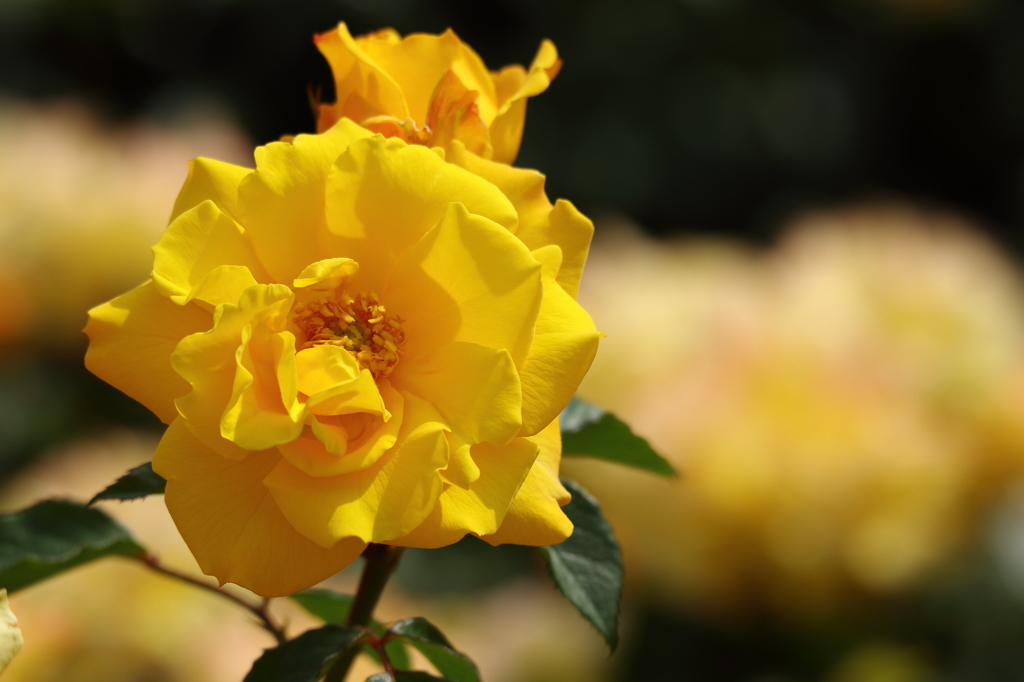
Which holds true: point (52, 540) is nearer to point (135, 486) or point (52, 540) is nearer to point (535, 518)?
point (135, 486)

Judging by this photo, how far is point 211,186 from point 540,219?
115mm

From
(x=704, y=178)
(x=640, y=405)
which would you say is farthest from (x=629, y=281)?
(x=704, y=178)

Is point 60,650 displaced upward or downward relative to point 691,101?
downward

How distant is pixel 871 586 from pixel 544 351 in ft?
2.19

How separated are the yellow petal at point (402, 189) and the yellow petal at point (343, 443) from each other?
6 centimetres

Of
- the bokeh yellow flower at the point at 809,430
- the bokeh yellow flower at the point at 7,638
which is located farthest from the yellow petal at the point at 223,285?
the bokeh yellow flower at the point at 809,430

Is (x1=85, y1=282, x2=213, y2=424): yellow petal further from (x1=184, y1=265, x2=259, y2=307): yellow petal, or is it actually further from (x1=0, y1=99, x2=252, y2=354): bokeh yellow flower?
(x1=0, y1=99, x2=252, y2=354): bokeh yellow flower

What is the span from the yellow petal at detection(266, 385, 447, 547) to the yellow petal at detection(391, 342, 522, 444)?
11 millimetres

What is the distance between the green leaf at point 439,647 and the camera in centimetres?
35

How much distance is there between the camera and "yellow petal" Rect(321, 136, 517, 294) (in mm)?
319

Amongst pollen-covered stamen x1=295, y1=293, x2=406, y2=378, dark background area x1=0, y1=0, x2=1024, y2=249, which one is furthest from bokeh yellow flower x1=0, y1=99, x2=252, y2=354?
pollen-covered stamen x1=295, y1=293, x2=406, y2=378

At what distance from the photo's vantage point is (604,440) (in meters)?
0.42

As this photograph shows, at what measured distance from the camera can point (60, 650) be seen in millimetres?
664

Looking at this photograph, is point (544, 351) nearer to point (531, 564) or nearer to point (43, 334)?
point (531, 564)
